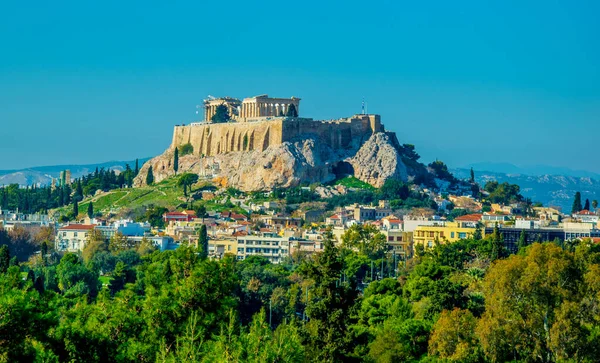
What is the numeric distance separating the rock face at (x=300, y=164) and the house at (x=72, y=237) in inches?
867

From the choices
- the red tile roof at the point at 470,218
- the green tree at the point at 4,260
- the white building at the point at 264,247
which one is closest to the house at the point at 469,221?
the red tile roof at the point at 470,218

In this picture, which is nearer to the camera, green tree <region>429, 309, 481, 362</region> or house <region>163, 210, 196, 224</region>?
green tree <region>429, 309, 481, 362</region>

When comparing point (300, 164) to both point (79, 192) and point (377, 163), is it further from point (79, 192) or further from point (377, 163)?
point (79, 192)

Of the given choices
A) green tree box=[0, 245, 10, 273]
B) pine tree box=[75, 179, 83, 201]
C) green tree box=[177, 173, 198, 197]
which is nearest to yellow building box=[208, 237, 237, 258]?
green tree box=[177, 173, 198, 197]

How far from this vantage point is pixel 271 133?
375ft

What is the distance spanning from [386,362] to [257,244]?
47346 mm

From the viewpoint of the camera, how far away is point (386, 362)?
4141cm

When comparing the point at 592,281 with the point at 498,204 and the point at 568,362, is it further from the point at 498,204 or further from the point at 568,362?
Answer: the point at 498,204

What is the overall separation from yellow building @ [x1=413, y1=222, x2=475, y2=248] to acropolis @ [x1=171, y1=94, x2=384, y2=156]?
103 feet

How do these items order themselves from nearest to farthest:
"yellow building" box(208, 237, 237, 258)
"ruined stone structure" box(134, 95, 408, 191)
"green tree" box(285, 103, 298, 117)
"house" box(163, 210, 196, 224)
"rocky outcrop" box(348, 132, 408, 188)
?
"yellow building" box(208, 237, 237, 258), "house" box(163, 210, 196, 224), "ruined stone structure" box(134, 95, 408, 191), "rocky outcrop" box(348, 132, 408, 188), "green tree" box(285, 103, 298, 117)

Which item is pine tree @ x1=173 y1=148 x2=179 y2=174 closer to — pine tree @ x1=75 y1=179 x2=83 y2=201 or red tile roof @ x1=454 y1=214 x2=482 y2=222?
pine tree @ x1=75 y1=179 x2=83 y2=201

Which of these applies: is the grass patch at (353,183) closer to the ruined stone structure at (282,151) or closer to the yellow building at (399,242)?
A: the ruined stone structure at (282,151)

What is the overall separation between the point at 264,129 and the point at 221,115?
9.50m

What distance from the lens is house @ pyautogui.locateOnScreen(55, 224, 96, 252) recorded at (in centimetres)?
9112
